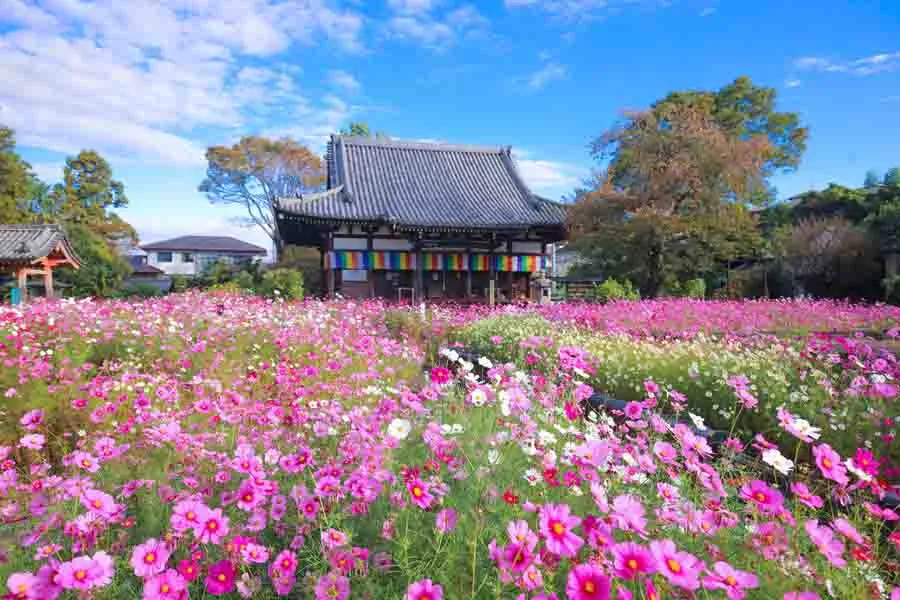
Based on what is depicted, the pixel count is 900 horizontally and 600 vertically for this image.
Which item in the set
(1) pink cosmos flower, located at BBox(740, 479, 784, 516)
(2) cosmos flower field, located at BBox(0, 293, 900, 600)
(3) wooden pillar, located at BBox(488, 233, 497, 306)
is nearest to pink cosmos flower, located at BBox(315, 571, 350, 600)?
(2) cosmos flower field, located at BBox(0, 293, 900, 600)

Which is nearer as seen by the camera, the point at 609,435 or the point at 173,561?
the point at 173,561

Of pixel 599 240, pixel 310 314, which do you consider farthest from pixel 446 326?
pixel 599 240

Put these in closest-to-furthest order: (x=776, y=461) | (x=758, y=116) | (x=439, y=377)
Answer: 1. (x=776, y=461)
2. (x=439, y=377)
3. (x=758, y=116)

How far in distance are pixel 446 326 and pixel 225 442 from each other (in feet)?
20.8

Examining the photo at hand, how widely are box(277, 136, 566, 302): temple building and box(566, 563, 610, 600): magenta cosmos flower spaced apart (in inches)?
505

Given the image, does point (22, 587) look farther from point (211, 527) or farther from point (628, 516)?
point (628, 516)

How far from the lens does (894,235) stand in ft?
52.3

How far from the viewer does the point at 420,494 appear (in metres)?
1.21

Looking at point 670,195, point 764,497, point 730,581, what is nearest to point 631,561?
point 730,581

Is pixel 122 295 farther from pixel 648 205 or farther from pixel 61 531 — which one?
pixel 61 531

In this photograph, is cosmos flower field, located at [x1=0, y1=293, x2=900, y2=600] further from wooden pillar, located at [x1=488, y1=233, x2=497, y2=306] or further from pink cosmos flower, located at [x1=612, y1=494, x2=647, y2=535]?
wooden pillar, located at [x1=488, y1=233, x2=497, y2=306]

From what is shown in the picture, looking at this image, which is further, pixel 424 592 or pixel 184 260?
pixel 184 260

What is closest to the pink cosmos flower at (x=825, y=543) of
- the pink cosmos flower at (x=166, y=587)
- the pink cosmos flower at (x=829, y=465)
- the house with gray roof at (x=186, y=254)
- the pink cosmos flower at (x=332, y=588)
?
the pink cosmos flower at (x=829, y=465)

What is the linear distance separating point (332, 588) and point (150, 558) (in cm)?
40
